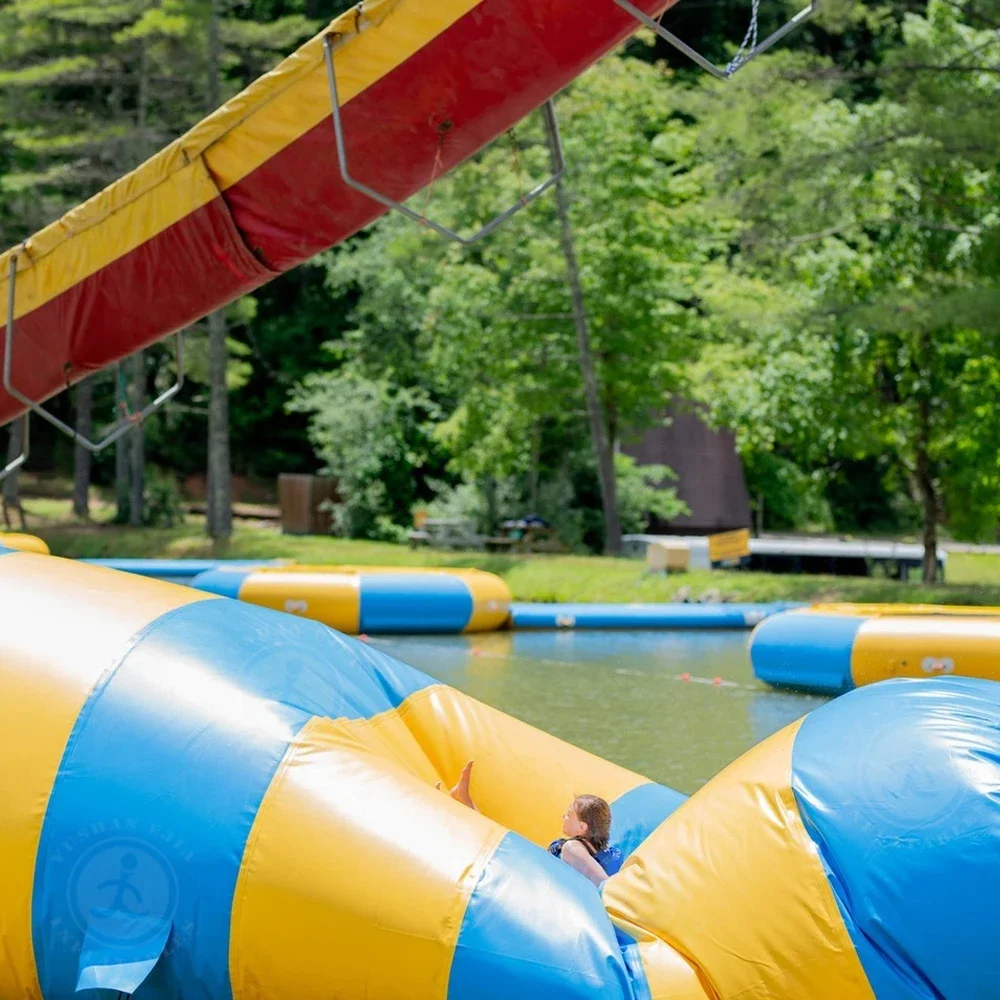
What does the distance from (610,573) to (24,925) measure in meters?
13.2

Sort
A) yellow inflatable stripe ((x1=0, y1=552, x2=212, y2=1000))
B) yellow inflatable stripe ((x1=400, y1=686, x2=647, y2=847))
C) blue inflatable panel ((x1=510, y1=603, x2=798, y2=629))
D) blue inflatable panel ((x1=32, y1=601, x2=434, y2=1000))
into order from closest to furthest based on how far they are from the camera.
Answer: blue inflatable panel ((x1=32, y1=601, x2=434, y2=1000)), yellow inflatable stripe ((x1=0, y1=552, x2=212, y2=1000)), yellow inflatable stripe ((x1=400, y1=686, x2=647, y2=847)), blue inflatable panel ((x1=510, y1=603, x2=798, y2=629))

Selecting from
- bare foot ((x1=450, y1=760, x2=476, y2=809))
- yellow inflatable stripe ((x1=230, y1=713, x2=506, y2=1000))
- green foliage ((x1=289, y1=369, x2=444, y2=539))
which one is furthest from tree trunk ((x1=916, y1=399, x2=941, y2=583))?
yellow inflatable stripe ((x1=230, y1=713, x2=506, y2=1000))

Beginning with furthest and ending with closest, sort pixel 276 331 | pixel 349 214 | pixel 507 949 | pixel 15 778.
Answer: pixel 276 331, pixel 349 214, pixel 15 778, pixel 507 949

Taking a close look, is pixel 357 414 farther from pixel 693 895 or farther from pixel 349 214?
pixel 693 895

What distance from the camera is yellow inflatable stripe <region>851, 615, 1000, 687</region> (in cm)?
920

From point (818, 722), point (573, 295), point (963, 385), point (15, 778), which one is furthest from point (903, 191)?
point (15, 778)

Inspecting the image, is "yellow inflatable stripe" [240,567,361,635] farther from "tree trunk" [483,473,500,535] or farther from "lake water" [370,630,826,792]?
"tree trunk" [483,473,500,535]

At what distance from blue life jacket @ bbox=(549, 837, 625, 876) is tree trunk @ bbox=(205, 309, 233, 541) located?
17.0 metres

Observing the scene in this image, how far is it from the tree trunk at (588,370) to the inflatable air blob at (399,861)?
15245 millimetres

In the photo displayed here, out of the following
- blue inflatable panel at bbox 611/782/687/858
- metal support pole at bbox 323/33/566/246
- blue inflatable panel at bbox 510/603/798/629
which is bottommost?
blue inflatable panel at bbox 510/603/798/629

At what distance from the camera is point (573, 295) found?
63.2 feet

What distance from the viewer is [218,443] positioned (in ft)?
70.5

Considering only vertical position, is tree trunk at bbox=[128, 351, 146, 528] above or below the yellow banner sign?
above

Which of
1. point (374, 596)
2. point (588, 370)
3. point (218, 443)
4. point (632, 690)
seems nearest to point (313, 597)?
point (374, 596)
